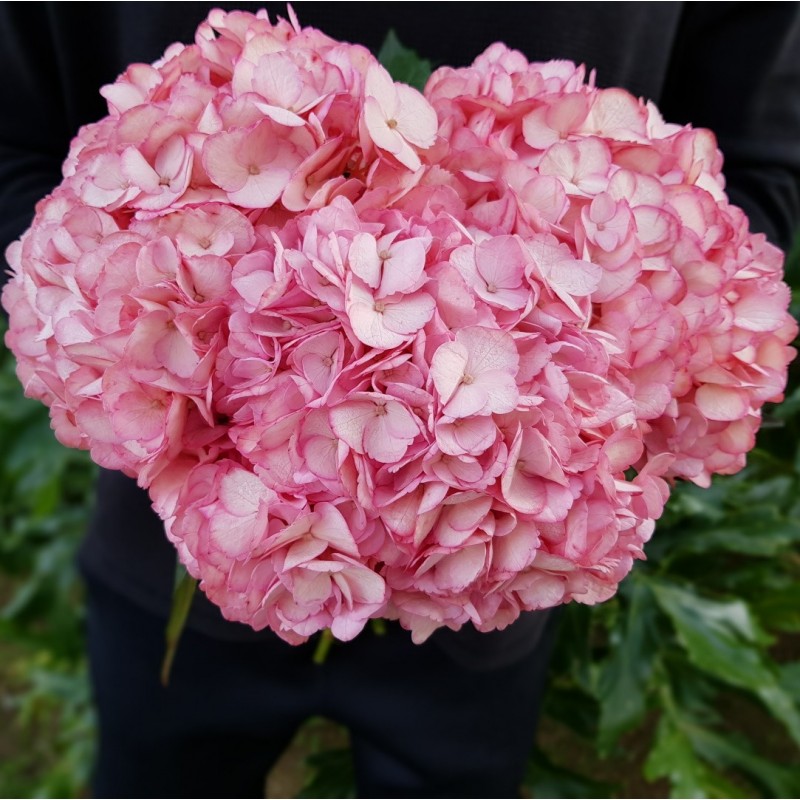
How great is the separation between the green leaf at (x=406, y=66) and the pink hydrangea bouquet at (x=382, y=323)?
81mm

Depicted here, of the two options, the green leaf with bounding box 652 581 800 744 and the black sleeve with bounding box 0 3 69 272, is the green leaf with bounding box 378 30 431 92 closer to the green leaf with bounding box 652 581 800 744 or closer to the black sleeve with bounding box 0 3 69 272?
the black sleeve with bounding box 0 3 69 272

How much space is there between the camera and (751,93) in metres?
0.59

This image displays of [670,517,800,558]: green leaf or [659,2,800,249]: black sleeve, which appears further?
[670,517,800,558]: green leaf

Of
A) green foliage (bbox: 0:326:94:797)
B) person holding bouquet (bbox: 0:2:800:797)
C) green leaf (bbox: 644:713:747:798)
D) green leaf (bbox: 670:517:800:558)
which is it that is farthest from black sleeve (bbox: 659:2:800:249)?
green foliage (bbox: 0:326:94:797)

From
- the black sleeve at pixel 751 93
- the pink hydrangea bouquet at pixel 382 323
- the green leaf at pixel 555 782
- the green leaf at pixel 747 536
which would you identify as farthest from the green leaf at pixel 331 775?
the black sleeve at pixel 751 93

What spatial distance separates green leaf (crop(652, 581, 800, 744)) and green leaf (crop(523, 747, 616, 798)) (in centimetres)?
18

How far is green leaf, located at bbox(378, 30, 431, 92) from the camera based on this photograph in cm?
44

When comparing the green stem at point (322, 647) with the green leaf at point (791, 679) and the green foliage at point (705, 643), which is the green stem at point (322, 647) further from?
the green leaf at point (791, 679)

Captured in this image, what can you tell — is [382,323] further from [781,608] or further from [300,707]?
[781,608]

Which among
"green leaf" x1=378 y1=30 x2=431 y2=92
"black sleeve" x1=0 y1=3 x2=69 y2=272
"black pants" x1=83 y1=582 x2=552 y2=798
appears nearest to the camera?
"green leaf" x1=378 y1=30 x2=431 y2=92

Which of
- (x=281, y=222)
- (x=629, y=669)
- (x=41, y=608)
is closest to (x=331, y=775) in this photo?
(x=629, y=669)

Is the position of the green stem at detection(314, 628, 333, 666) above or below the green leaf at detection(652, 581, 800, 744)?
above

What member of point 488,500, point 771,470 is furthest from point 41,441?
point 488,500

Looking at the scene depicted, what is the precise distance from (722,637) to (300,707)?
1.33 feet
